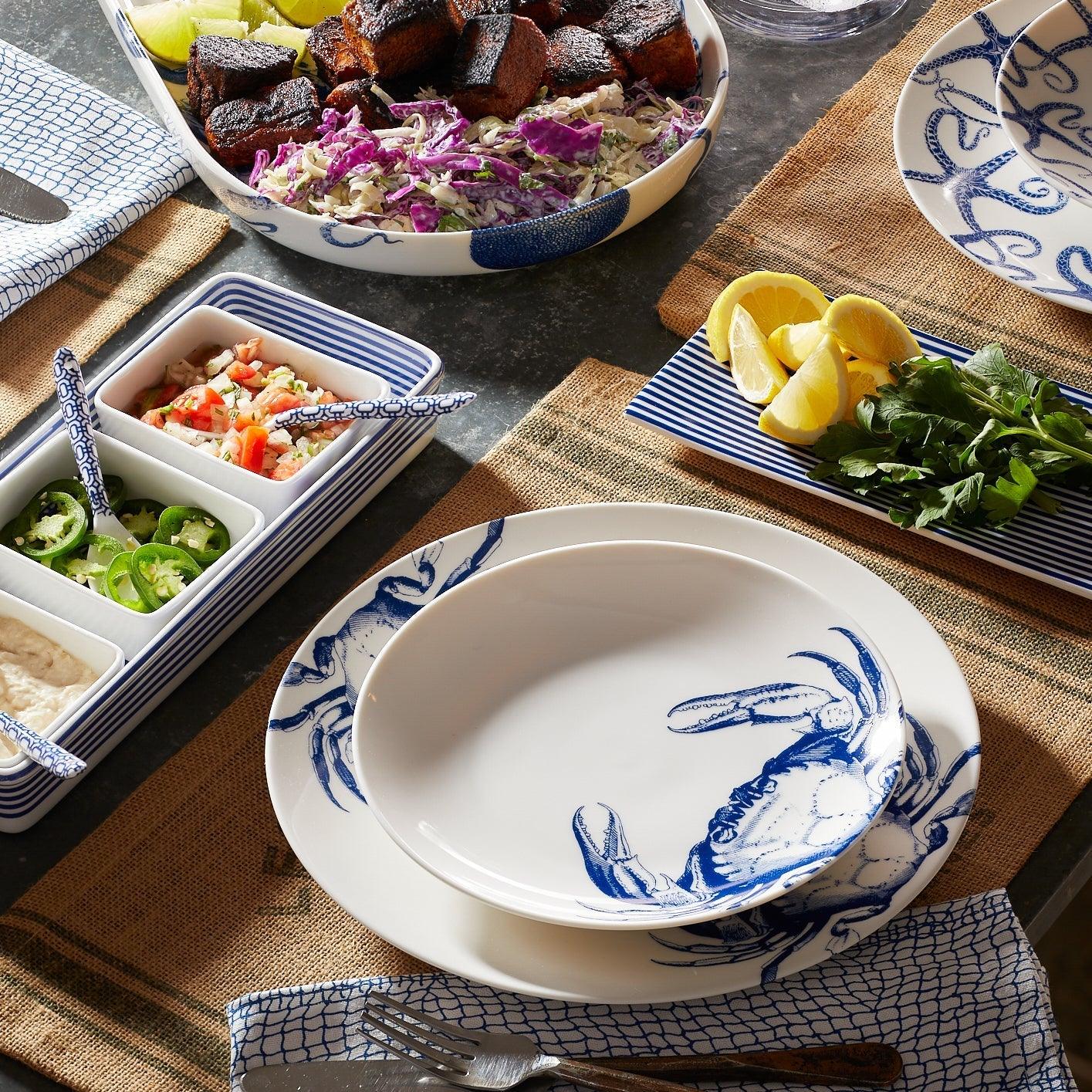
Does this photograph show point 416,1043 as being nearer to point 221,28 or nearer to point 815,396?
point 815,396

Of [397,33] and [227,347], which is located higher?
[397,33]

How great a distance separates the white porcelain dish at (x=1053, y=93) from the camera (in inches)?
55.8

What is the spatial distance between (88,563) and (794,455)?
0.72 meters

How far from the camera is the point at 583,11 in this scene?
1.69 metres

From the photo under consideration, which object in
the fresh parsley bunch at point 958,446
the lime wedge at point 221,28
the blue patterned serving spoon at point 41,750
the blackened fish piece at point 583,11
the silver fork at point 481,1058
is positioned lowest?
the silver fork at point 481,1058

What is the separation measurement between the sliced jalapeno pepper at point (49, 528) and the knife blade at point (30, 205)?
23.8 inches

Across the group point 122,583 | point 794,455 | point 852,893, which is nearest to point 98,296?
point 122,583

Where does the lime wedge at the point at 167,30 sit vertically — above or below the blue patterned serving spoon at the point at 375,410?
above

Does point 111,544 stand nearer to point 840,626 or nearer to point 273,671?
point 273,671

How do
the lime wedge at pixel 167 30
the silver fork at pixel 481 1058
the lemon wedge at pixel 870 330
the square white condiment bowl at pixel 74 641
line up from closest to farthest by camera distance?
the silver fork at pixel 481 1058 < the square white condiment bowl at pixel 74 641 < the lemon wedge at pixel 870 330 < the lime wedge at pixel 167 30

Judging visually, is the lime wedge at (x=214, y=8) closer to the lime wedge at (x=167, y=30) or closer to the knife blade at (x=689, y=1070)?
the lime wedge at (x=167, y=30)

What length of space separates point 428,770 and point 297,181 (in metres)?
0.89

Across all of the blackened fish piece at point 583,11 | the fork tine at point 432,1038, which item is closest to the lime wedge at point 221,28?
the blackened fish piece at point 583,11

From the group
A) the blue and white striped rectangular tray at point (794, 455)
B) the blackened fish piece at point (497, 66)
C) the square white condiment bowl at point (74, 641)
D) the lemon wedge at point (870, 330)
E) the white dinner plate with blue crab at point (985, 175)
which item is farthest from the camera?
the blackened fish piece at point (497, 66)
